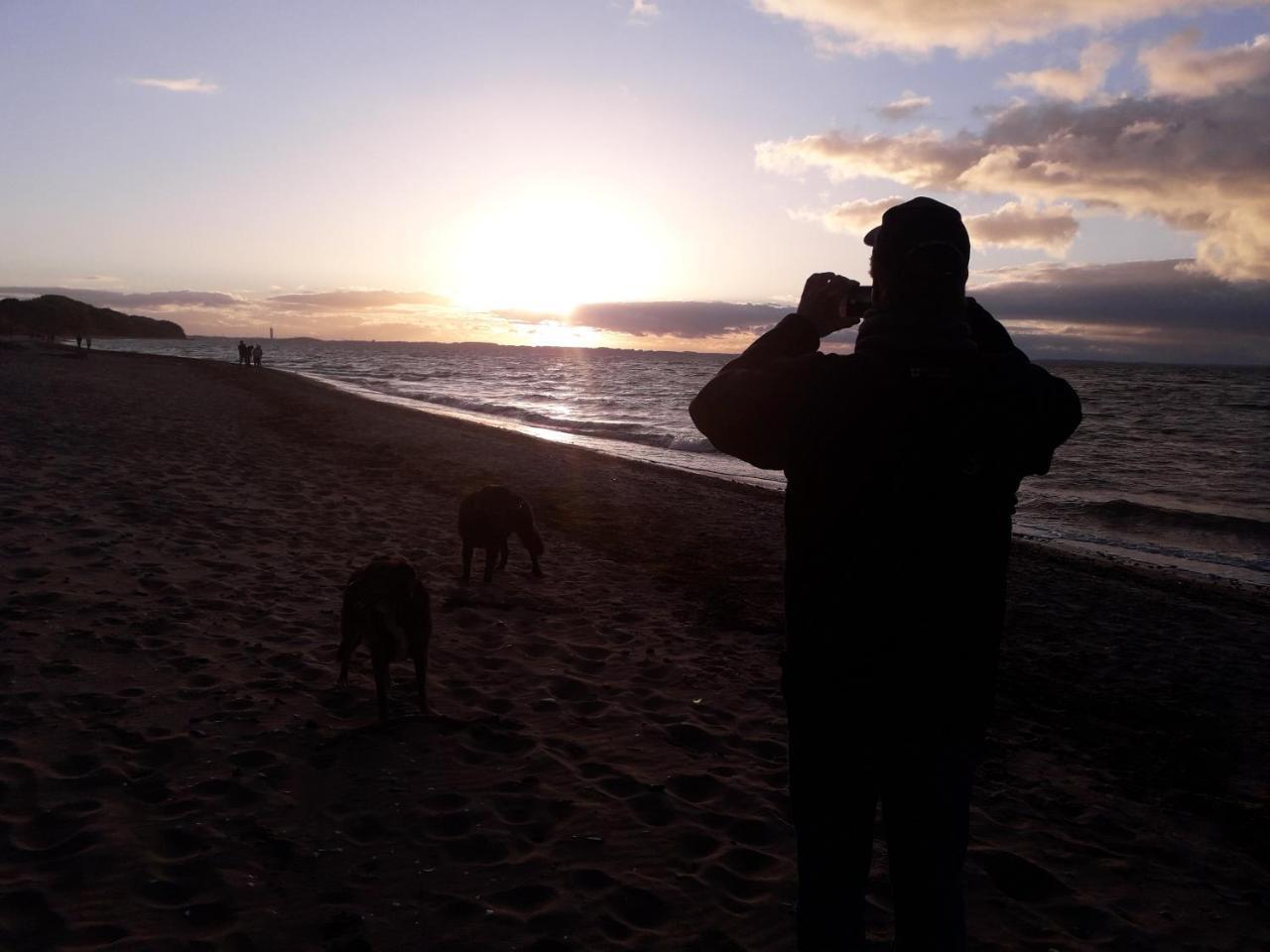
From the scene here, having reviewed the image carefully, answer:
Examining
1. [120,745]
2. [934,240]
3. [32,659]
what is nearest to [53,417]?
[32,659]

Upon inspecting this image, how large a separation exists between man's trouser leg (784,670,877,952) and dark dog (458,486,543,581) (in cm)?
698

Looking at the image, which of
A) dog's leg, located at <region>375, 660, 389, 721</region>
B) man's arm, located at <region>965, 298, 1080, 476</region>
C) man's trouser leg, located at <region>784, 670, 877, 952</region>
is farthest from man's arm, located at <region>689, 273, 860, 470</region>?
dog's leg, located at <region>375, 660, 389, 721</region>

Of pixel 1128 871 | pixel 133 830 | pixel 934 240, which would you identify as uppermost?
pixel 934 240

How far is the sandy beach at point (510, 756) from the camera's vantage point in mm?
3672

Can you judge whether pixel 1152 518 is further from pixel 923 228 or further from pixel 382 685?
pixel 923 228

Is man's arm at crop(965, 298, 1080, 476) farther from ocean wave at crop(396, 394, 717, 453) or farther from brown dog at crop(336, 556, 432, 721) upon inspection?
ocean wave at crop(396, 394, 717, 453)

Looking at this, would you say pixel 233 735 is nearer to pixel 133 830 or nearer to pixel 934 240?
pixel 133 830

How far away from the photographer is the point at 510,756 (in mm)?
5113

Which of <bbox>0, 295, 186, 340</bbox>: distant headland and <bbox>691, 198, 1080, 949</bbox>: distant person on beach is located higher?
<bbox>0, 295, 186, 340</bbox>: distant headland

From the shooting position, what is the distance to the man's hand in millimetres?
2271

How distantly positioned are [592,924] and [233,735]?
2763 millimetres

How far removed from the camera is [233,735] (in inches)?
197

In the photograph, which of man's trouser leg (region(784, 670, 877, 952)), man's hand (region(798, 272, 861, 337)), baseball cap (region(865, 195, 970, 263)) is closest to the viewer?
baseball cap (region(865, 195, 970, 263))

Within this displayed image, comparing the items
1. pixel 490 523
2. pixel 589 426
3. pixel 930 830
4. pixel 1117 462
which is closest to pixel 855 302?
pixel 930 830
